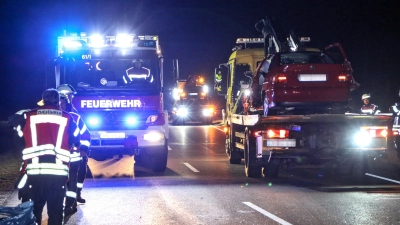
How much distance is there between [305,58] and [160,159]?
12.6ft

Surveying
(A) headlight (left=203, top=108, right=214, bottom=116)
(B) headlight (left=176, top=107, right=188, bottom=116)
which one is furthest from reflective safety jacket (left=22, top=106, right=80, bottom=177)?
(A) headlight (left=203, top=108, right=214, bottom=116)

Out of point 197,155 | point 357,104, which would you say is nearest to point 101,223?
point 197,155

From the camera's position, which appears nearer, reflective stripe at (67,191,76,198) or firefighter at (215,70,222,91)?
reflective stripe at (67,191,76,198)

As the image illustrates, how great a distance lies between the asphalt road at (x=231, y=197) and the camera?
29.1 ft

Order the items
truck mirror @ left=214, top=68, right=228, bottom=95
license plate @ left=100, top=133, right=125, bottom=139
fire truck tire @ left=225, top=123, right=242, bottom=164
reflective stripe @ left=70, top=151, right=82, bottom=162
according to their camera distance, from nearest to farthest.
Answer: reflective stripe @ left=70, top=151, right=82, bottom=162 < license plate @ left=100, top=133, right=125, bottom=139 < fire truck tire @ left=225, top=123, right=242, bottom=164 < truck mirror @ left=214, top=68, right=228, bottom=95

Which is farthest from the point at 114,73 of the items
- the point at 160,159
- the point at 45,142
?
the point at 45,142

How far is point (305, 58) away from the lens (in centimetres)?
1415

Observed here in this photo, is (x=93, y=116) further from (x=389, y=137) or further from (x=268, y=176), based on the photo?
(x=389, y=137)

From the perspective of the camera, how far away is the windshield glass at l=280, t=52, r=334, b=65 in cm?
1389

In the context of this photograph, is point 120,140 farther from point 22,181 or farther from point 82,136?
point 22,181

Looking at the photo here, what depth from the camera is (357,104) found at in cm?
3841

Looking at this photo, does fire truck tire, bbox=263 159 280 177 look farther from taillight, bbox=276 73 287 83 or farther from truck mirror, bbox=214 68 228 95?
truck mirror, bbox=214 68 228 95

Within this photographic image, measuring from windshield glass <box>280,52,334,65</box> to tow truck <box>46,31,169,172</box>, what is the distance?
2711 mm

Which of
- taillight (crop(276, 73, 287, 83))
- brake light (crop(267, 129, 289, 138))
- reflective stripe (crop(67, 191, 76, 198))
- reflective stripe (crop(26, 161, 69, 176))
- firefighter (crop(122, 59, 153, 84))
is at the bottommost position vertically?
reflective stripe (crop(67, 191, 76, 198))
